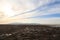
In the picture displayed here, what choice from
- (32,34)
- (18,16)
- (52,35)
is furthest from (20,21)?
(52,35)

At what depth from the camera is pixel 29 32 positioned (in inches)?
55.5

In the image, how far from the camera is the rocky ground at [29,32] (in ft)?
4.50

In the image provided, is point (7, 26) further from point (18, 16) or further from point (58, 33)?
point (58, 33)

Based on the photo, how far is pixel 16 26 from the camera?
4.69 ft

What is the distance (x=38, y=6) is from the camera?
144 centimetres

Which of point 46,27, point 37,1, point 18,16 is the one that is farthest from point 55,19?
point 18,16

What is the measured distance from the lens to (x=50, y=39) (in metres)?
1.35

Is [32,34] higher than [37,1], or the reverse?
[37,1]

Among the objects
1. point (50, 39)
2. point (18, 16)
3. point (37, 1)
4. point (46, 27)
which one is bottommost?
point (50, 39)

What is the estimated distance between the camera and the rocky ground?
1370mm

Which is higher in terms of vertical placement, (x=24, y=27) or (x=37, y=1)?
(x=37, y=1)

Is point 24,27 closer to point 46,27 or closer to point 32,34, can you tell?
point 32,34

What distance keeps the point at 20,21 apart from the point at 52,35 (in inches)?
13.0

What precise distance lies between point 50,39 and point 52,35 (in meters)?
0.04
